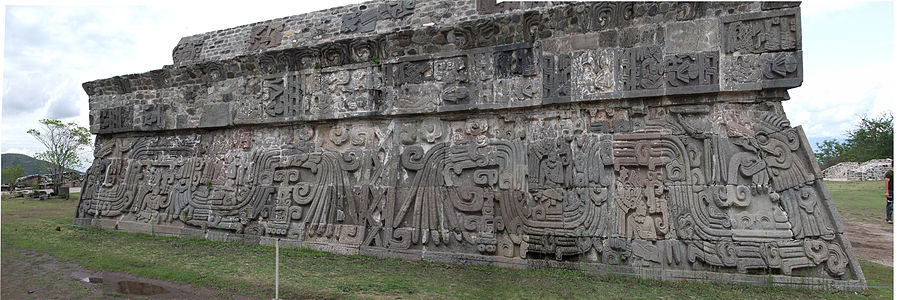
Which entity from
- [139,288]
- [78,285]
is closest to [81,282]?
[78,285]

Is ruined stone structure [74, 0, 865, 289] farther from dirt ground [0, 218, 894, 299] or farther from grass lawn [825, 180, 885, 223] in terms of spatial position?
grass lawn [825, 180, 885, 223]

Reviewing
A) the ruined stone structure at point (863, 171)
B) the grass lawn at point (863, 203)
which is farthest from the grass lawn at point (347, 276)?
the ruined stone structure at point (863, 171)

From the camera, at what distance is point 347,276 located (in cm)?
531

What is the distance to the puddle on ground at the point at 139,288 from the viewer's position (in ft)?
15.8

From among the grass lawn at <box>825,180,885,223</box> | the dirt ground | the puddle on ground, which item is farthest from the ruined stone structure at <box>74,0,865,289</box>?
the grass lawn at <box>825,180,885,223</box>

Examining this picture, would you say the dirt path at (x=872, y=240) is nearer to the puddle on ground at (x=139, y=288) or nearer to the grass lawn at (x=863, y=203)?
the grass lawn at (x=863, y=203)

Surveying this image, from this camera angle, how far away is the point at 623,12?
544cm

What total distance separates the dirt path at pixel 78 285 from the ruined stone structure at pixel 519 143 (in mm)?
2001

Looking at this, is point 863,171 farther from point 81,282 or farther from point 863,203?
point 81,282

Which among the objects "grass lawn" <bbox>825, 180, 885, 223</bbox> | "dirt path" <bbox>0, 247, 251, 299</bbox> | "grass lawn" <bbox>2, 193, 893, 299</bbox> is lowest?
"dirt path" <bbox>0, 247, 251, 299</bbox>

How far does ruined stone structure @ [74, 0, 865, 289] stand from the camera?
4906 mm

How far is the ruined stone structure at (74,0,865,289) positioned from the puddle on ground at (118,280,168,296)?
2.09 metres

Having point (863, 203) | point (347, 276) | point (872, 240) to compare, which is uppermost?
point (863, 203)

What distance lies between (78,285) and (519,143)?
530 cm
